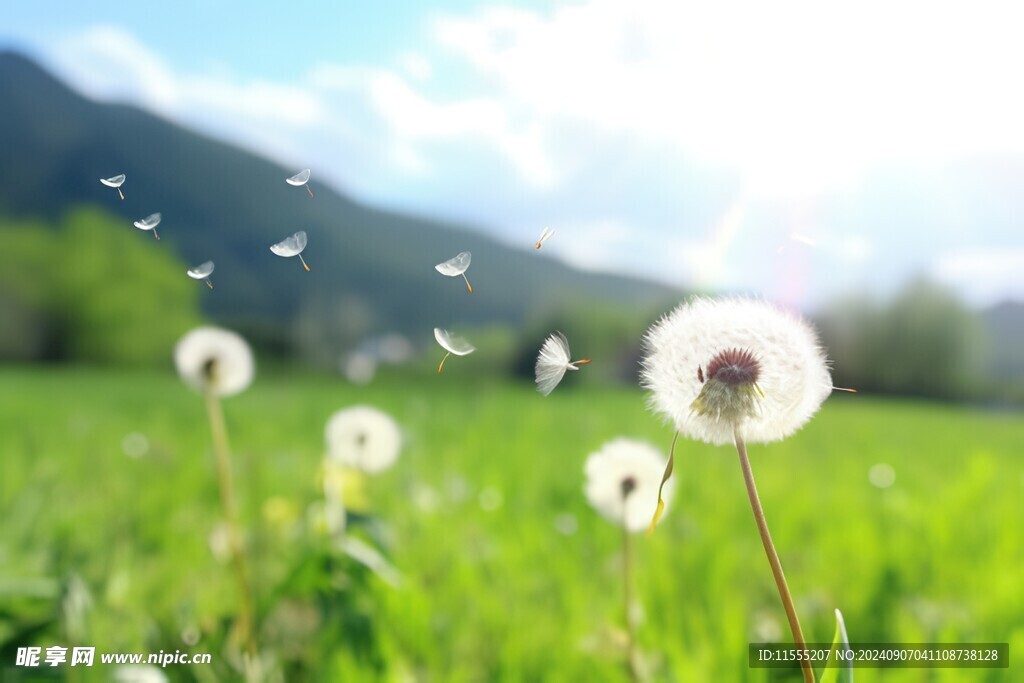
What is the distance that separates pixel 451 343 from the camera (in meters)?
0.60

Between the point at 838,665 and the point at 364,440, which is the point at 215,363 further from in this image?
the point at 838,665

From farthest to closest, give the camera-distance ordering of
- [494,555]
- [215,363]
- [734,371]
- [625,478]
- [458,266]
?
1. [494,555]
2. [215,363]
3. [625,478]
4. [734,371]
5. [458,266]

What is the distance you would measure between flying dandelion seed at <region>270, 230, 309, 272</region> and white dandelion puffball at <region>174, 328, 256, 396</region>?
113cm

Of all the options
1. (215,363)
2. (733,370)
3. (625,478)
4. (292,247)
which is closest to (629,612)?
(625,478)

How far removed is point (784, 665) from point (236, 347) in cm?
129

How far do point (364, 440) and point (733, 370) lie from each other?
1304 millimetres

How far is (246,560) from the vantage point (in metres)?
2.48

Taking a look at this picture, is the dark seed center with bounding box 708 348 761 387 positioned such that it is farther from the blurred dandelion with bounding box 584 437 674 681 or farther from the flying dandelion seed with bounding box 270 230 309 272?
the blurred dandelion with bounding box 584 437 674 681

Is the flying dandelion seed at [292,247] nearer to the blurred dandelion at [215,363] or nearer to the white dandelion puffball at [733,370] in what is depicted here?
the white dandelion puffball at [733,370]

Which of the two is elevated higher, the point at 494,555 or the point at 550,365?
the point at 550,365

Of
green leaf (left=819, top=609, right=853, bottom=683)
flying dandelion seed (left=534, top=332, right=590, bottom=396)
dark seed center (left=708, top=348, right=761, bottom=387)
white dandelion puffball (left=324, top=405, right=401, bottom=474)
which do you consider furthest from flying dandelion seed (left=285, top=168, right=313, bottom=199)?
white dandelion puffball (left=324, top=405, right=401, bottom=474)

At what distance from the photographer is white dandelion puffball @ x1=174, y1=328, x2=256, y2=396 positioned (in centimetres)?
173

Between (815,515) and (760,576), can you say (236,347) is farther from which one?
(815,515)

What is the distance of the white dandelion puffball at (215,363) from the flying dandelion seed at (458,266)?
1207mm
